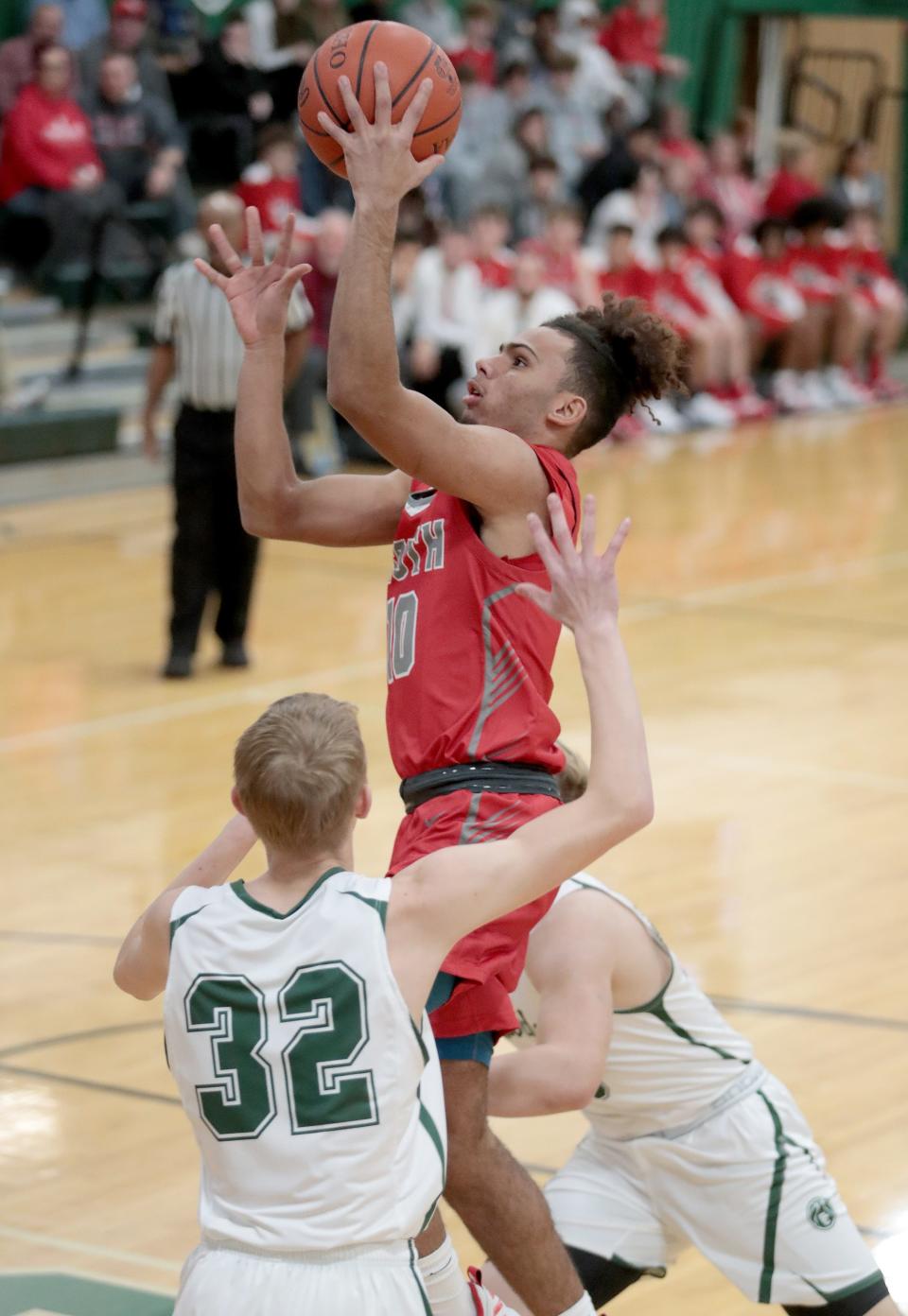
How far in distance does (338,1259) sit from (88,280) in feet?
39.1

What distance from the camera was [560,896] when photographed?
11.4ft

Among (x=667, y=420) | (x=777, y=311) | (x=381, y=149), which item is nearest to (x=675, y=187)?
(x=777, y=311)

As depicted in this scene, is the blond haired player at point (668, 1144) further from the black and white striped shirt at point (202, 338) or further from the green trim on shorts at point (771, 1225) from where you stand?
the black and white striped shirt at point (202, 338)

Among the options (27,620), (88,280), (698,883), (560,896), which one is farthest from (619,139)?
(560,896)

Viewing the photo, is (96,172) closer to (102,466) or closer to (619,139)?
(102,466)

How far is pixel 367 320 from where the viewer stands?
10.3ft

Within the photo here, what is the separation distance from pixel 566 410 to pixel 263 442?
0.51 meters

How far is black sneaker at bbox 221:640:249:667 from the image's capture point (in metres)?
8.99

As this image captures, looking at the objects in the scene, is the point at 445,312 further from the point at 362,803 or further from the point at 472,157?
the point at 362,803

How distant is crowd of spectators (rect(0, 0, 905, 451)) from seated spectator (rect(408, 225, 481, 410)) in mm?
17

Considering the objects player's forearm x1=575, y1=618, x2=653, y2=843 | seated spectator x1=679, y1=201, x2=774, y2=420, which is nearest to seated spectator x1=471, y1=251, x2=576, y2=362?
seated spectator x1=679, y1=201, x2=774, y2=420

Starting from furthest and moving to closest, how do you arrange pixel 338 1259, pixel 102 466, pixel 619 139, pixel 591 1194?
pixel 619 139 → pixel 102 466 → pixel 591 1194 → pixel 338 1259

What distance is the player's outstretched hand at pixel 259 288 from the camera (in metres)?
3.52

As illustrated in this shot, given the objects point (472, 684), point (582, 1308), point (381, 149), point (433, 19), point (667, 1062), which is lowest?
point (433, 19)
